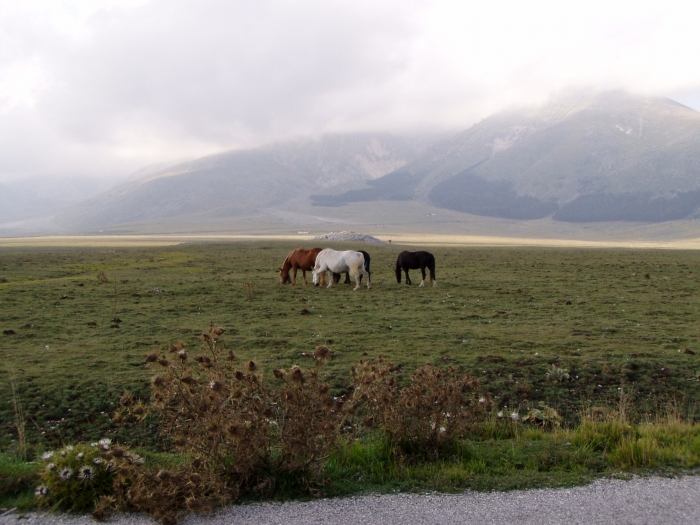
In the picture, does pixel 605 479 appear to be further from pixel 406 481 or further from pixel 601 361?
pixel 601 361

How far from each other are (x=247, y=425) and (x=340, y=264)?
64.7 feet

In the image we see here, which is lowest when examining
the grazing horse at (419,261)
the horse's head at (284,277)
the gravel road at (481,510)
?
the gravel road at (481,510)

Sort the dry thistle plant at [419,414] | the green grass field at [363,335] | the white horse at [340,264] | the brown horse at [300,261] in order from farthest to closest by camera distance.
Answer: the brown horse at [300,261]
the white horse at [340,264]
the green grass field at [363,335]
the dry thistle plant at [419,414]

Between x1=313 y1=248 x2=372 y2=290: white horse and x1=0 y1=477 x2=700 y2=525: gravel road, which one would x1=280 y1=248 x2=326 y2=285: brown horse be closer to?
x1=313 y1=248 x2=372 y2=290: white horse

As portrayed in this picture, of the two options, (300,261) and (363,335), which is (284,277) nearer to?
(300,261)

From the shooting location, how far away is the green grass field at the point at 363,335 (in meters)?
10.1

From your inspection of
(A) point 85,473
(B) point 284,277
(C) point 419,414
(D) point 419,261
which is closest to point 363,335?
(C) point 419,414

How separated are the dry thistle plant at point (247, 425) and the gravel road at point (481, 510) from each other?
33 cm

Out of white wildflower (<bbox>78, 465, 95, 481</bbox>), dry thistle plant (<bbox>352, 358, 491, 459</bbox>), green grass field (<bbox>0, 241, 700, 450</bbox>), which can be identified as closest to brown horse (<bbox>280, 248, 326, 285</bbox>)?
green grass field (<bbox>0, 241, 700, 450</bbox>)

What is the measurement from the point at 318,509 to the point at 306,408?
0.98 m

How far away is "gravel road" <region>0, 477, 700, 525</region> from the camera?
512cm

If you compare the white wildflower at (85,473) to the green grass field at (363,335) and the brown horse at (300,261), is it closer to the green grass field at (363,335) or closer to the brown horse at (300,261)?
the green grass field at (363,335)

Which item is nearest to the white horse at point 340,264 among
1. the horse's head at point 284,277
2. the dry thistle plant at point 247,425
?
the horse's head at point 284,277

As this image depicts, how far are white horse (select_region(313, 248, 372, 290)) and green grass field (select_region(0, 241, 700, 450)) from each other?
93 cm
